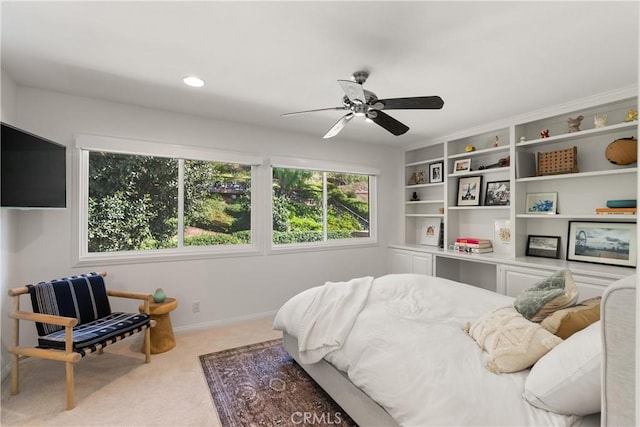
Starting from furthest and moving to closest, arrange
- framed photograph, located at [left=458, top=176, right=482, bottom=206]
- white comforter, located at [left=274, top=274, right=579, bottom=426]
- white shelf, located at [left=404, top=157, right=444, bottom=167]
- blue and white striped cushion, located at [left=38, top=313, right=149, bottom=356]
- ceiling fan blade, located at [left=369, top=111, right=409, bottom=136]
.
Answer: white shelf, located at [left=404, top=157, right=444, bottom=167] < framed photograph, located at [left=458, top=176, right=482, bottom=206] < ceiling fan blade, located at [left=369, top=111, right=409, bottom=136] < blue and white striped cushion, located at [left=38, top=313, right=149, bottom=356] < white comforter, located at [left=274, top=274, right=579, bottom=426]

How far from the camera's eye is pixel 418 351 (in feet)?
5.28

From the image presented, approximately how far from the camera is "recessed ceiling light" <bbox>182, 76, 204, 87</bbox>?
2484mm

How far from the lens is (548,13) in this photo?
66.2 inches

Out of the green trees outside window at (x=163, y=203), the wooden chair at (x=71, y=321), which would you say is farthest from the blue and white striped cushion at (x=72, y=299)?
the green trees outside window at (x=163, y=203)

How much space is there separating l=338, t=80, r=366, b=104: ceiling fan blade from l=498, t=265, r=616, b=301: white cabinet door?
217 cm

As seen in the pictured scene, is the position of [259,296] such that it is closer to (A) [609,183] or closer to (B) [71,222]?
(B) [71,222]

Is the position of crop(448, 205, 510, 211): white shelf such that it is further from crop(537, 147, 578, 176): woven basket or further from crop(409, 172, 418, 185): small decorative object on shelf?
crop(409, 172, 418, 185): small decorative object on shelf

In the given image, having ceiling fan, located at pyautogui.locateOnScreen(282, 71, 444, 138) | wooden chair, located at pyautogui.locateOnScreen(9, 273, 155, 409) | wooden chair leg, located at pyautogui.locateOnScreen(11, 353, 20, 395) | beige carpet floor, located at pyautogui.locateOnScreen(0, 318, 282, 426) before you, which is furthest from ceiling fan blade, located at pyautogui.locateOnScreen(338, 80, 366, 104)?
wooden chair leg, located at pyautogui.locateOnScreen(11, 353, 20, 395)

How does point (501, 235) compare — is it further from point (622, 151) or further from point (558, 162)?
point (622, 151)

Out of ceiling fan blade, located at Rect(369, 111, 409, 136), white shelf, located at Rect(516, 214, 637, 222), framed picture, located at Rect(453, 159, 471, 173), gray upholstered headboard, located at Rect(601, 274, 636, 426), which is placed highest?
ceiling fan blade, located at Rect(369, 111, 409, 136)

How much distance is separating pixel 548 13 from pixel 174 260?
3.68 m

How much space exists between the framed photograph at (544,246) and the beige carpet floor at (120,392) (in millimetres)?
3605

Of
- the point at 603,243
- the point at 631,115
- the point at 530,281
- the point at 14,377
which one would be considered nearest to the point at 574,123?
the point at 631,115

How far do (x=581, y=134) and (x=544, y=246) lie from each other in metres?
1.24
